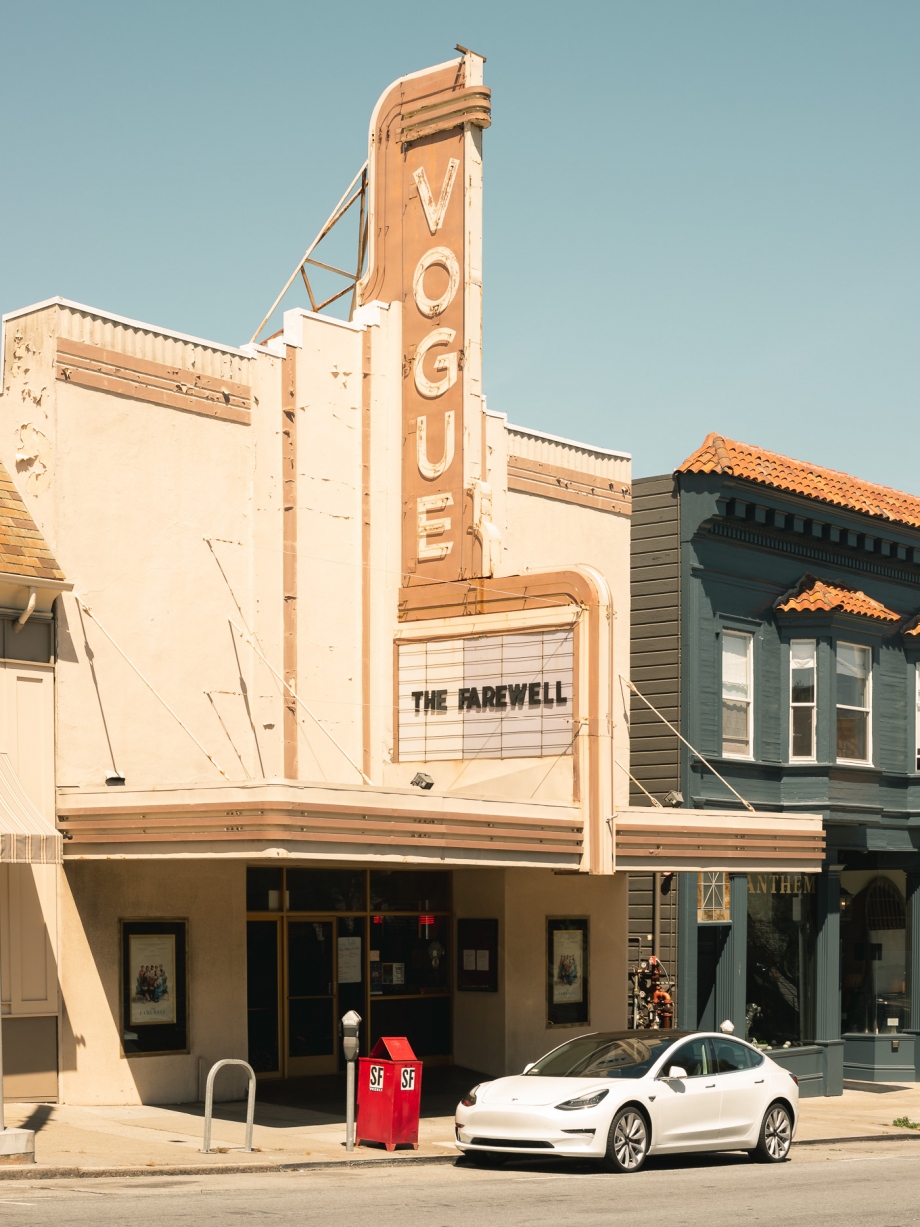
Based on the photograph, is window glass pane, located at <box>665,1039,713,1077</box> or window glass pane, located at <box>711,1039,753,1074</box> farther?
window glass pane, located at <box>711,1039,753,1074</box>

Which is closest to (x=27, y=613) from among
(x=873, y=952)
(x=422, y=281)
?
(x=422, y=281)

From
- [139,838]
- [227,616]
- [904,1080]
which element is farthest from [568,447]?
[904,1080]

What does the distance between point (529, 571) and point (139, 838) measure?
6011mm

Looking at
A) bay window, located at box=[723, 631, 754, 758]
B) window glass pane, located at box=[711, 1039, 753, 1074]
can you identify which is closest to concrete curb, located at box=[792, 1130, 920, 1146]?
window glass pane, located at box=[711, 1039, 753, 1074]

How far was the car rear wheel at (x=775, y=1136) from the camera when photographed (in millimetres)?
17438

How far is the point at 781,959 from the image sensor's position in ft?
92.1

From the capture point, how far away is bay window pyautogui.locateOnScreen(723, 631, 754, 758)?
89.8 feet

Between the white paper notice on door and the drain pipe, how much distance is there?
21.9 ft

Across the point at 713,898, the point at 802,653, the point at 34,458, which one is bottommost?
the point at 713,898

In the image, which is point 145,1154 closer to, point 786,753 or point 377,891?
point 377,891

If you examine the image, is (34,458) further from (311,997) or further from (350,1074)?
(311,997)

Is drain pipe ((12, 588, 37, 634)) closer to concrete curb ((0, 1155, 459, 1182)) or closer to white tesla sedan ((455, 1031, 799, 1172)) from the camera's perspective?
concrete curb ((0, 1155, 459, 1182))

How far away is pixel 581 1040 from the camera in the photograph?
1764 centimetres

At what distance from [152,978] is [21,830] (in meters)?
2.86
